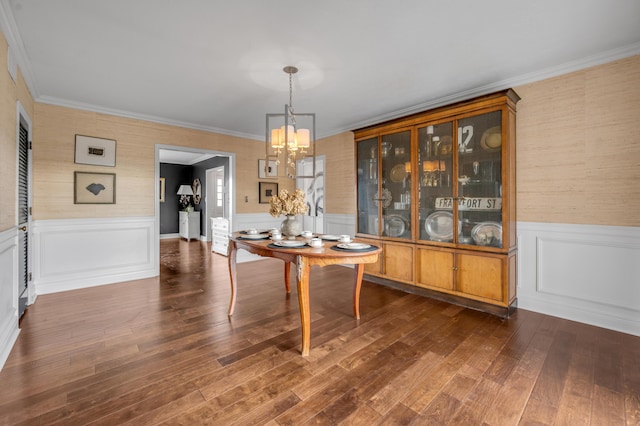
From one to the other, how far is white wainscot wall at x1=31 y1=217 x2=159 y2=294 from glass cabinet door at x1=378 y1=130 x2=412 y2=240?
359cm

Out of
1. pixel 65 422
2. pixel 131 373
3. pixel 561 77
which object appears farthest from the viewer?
pixel 561 77

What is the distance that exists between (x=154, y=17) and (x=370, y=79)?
2.04 m

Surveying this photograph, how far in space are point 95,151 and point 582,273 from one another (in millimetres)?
5955

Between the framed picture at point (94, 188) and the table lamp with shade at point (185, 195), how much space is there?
15.8ft

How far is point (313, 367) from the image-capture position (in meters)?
2.08

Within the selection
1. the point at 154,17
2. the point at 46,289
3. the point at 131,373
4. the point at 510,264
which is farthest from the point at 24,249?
the point at 510,264

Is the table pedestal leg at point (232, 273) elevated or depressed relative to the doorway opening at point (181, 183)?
depressed

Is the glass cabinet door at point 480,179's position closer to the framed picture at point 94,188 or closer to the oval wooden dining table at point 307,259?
the oval wooden dining table at point 307,259

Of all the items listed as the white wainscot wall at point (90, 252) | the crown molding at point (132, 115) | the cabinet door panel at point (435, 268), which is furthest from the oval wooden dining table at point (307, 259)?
the crown molding at point (132, 115)

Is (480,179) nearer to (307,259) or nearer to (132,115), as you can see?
(307,259)

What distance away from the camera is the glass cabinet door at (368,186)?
425cm

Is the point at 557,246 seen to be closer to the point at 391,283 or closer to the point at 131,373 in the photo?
the point at 391,283

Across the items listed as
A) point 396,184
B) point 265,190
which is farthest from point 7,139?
point 396,184

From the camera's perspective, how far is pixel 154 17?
2.15m
